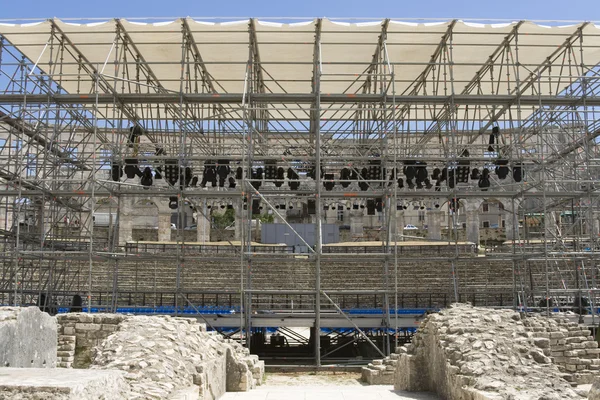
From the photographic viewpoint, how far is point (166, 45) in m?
18.3

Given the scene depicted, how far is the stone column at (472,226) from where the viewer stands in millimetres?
39594

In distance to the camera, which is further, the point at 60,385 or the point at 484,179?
the point at 484,179

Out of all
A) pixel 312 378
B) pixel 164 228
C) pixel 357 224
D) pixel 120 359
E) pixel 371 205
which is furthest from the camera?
pixel 357 224

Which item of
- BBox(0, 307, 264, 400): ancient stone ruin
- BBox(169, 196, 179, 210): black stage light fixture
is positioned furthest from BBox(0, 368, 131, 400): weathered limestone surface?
BBox(169, 196, 179, 210): black stage light fixture

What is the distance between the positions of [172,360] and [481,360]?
4.58 meters

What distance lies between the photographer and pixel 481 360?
9484 millimetres

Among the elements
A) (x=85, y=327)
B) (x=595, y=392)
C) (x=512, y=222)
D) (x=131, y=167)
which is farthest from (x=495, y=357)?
(x=131, y=167)

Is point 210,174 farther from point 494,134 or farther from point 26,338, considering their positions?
point 26,338

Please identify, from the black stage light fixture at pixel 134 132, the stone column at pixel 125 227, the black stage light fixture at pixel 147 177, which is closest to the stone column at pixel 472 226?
the stone column at pixel 125 227

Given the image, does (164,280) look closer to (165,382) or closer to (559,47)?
(559,47)

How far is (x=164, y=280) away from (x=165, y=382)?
764 inches

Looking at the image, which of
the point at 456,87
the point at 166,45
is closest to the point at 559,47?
the point at 456,87

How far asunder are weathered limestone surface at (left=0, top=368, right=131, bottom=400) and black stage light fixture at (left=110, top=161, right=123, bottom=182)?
12.3 metres

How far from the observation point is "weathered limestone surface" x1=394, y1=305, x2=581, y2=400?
330 inches
